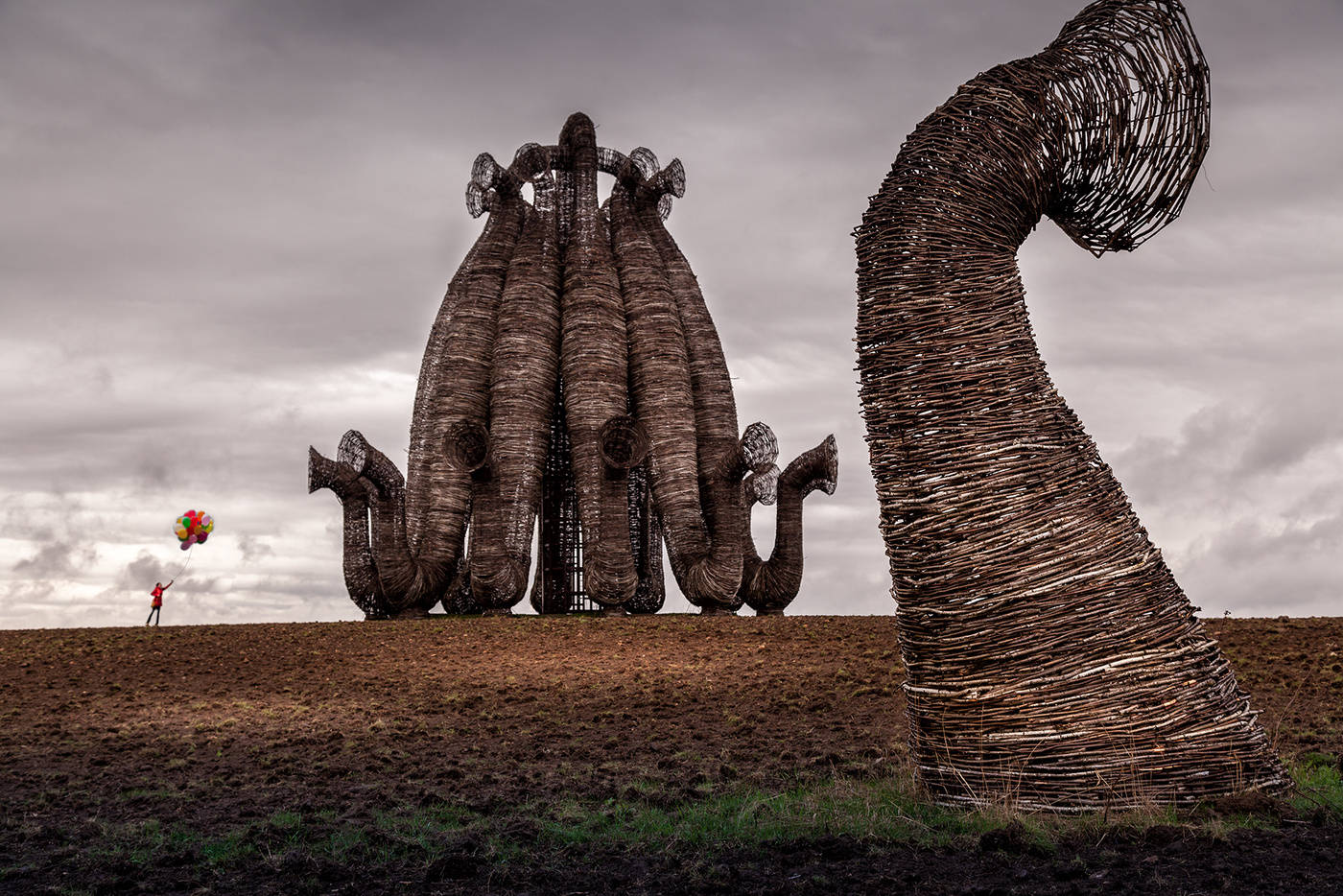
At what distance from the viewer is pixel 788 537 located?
53.4 feet

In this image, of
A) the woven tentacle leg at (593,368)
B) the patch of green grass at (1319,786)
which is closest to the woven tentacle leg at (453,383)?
the woven tentacle leg at (593,368)

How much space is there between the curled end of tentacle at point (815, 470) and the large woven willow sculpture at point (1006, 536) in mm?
9864

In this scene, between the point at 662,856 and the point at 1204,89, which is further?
the point at 1204,89

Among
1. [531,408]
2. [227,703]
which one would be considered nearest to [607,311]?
[531,408]

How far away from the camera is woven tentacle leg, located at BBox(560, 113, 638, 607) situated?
14984mm

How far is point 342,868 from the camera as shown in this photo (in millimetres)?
4629

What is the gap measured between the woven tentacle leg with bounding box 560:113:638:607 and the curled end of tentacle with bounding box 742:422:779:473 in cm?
189

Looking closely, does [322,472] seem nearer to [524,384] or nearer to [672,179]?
[524,384]

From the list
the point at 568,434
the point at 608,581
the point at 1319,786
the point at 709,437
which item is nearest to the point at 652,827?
the point at 1319,786

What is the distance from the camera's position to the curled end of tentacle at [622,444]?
14406 millimetres

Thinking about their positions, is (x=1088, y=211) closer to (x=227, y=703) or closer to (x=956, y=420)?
(x=956, y=420)

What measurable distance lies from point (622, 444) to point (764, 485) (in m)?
2.50

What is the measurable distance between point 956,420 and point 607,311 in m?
12.0

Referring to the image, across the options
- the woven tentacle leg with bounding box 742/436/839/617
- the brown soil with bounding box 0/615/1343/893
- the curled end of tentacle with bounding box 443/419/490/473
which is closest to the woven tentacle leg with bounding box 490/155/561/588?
the curled end of tentacle with bounding box 443/419/490/473
